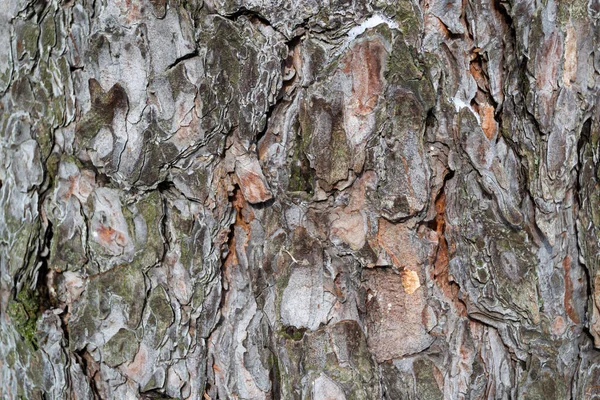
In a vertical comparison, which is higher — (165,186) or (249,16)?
(249,16)

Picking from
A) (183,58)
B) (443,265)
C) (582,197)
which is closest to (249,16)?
(183,58)

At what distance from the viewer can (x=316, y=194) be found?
3.68ft

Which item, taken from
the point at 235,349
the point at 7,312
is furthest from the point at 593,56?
the point at 7,312

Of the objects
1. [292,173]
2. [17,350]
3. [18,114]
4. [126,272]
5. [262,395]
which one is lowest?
[262,395]

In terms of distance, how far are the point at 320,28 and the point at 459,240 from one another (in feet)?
1.51

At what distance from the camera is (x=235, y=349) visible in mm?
1196

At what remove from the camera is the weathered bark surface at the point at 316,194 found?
1.10 metres

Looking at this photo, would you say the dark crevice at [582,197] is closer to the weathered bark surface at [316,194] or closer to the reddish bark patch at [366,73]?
the weathered bark surface at [316,194]

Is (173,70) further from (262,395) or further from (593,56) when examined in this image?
(593,56)

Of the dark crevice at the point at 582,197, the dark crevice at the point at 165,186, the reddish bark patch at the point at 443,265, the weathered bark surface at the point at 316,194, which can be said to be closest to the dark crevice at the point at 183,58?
the weathered bark surface at the point at 316,194

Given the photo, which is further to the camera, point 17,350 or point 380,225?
point 17,350

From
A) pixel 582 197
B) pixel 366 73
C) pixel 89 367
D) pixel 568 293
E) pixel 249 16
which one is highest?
pixel 249 16

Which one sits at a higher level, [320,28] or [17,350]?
[320,28]

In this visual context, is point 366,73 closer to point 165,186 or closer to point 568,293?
point 165,186
